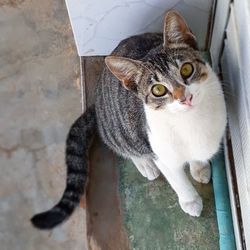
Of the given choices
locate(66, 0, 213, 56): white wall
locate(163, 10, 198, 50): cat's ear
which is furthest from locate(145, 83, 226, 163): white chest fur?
locate(66, 0, 213, 56): white wall

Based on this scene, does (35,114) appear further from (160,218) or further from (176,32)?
(176,32)

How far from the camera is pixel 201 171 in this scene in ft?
5.49

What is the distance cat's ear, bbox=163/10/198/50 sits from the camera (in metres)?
1.24

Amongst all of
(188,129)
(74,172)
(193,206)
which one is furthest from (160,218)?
(188,129)

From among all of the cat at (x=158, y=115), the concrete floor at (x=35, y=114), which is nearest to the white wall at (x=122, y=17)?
the cat at (x=158, y=115)

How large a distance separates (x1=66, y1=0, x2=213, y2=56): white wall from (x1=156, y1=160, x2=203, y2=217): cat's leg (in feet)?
1.53

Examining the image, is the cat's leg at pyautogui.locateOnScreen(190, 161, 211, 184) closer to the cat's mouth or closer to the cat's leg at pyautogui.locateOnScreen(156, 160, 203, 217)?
the cat's leg at pyautogui.locateOnScreen(156, 160, 203, 217)

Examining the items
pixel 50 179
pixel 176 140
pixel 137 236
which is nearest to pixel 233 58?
pixel 176 140

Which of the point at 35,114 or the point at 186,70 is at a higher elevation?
the point at 186,70

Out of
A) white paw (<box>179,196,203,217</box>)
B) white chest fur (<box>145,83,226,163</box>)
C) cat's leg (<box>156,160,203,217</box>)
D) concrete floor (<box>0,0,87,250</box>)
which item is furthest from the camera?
concrete floor (<box>0,0,87,250</box>)

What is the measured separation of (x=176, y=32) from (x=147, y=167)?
538mm

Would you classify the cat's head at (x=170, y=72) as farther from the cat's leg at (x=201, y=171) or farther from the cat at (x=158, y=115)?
the cat's leg at (x=201, y=171)

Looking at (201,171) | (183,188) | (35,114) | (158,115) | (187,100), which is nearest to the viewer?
(187,100)

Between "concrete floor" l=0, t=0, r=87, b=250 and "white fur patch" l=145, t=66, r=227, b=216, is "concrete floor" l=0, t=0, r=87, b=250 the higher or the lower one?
the lower one
